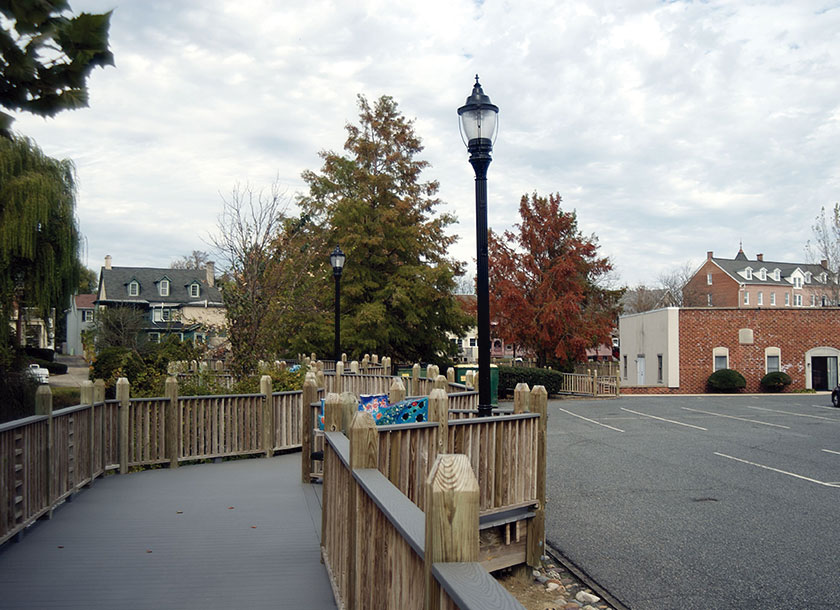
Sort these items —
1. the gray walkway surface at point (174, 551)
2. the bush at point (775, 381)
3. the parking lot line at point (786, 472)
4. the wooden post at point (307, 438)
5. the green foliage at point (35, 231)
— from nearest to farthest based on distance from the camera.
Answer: the gray walkway surface at point (174, 551) → the wooden post at point (307, 438) → the parking lot line at point (786, 472) → the green foliage at point (35, 231) → the bush at point (775, 381)

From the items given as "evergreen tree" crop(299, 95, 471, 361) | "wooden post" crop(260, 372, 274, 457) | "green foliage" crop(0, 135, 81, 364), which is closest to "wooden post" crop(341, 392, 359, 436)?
"wooden post" crop(260, 372, 274, 457)

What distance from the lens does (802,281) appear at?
7869cm

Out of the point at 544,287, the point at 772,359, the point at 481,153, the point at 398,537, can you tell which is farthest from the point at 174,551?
the point at 772,359

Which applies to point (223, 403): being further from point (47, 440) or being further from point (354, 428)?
point (354, 428)

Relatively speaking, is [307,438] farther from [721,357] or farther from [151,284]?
[151,284]

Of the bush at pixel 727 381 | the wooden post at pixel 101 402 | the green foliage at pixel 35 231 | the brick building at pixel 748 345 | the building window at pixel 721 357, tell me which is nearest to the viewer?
the wooden post at pixel 101 402

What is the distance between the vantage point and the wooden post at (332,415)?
18.2 ft

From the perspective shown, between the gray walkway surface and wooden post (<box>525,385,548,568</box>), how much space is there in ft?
6.73

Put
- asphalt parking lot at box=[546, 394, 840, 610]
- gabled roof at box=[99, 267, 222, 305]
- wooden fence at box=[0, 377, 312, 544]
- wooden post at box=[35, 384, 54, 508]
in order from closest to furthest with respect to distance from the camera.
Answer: asphalt parking lot at box=[546, 394, 840, 610]
wooden fence at box=[0, 377, 312, 544]
wooden post at box=[35, 384, 54, 508]
gabled roof at box=[99, 267, 222, 305]

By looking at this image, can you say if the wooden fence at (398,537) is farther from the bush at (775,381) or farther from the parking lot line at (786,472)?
the bush at (775,381)

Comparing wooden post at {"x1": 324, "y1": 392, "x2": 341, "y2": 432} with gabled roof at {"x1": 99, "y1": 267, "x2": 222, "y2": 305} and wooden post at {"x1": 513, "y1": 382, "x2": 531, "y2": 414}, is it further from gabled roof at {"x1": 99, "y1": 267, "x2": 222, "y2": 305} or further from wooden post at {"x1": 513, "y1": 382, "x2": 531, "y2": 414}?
gabled roof at {"x1": 99, "y1": 267, "x2": 222, "y2": 305}

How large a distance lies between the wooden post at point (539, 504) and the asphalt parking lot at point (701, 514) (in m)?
0.47

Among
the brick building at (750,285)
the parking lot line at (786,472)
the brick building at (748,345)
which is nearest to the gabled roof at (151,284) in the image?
the brick building at (748,345)

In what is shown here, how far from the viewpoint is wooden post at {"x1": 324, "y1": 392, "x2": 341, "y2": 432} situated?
5.54 m
